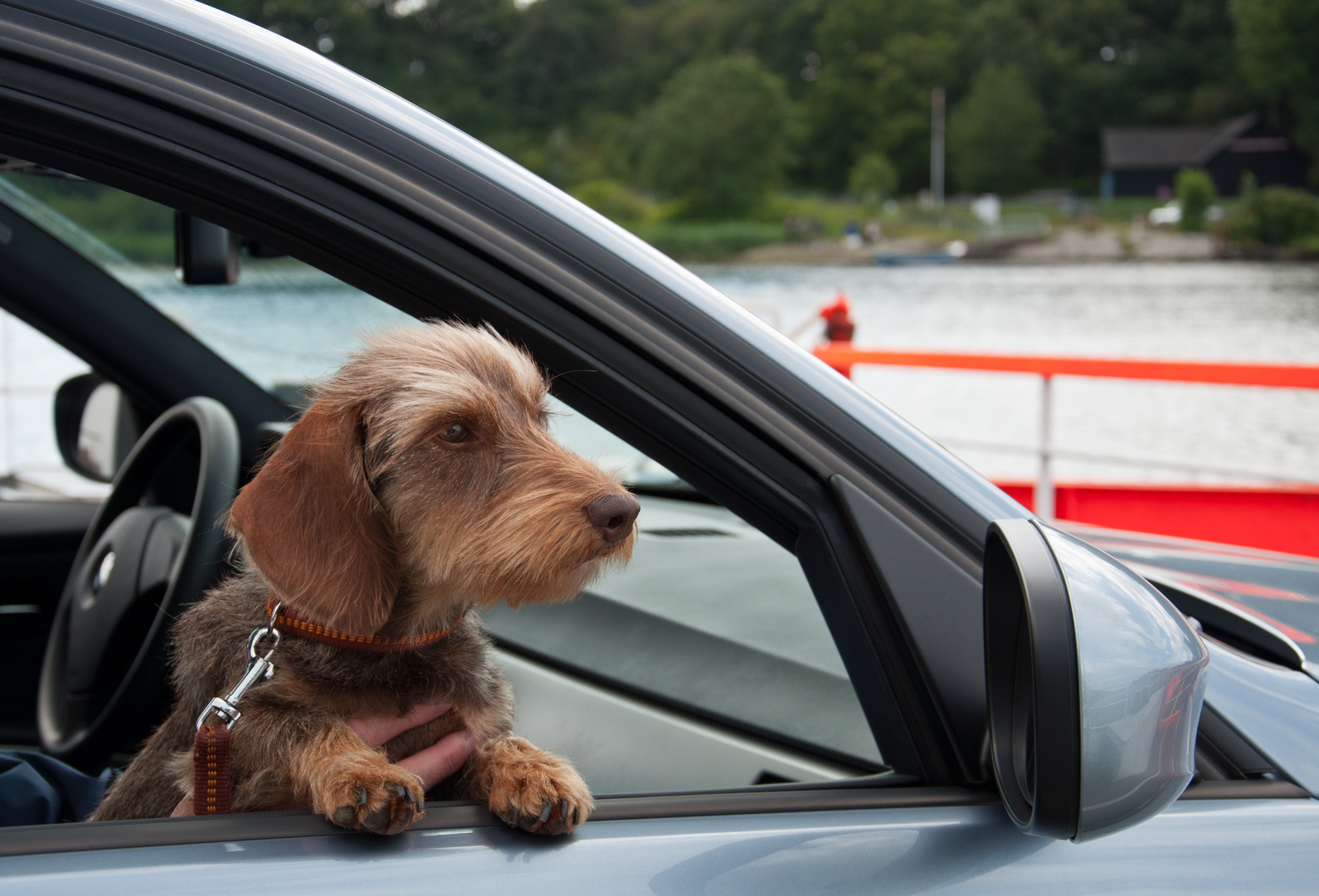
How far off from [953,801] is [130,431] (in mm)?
2685

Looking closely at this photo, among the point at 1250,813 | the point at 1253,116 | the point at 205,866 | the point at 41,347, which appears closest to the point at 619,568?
the point at 205,866

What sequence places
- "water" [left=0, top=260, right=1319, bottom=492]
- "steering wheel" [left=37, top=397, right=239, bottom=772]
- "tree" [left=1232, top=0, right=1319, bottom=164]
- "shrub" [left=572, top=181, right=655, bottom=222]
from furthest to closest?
"tree" [left=1232, top=0, right=1319, bottom=164] < "shrub" [left=572, top=181, right=655, bottom=222] < "water" [left=0, top=260, right=1319, bottom=492] < "steering wheel" [left=37, top=397, right=239, bottom=772]

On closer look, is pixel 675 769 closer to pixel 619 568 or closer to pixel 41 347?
pixel 619 568

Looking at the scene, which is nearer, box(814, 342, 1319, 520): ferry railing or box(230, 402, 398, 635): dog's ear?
box(230, 402, 398, 635): dog's ear

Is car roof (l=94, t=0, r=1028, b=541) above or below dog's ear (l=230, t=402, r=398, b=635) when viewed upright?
above

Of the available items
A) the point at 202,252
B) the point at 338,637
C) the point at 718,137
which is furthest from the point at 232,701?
the point at 718,137

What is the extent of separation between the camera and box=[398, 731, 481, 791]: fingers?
1381mm

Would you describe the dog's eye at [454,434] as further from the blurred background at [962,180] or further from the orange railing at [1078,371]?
the orange railing at [1078,371]

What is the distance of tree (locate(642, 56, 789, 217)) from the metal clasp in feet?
153

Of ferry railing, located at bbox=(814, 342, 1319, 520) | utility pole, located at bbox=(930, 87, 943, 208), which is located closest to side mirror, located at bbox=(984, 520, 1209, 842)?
ferry railing, located at bbox=(814, 342, 1319, 520)

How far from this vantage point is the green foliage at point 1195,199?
5256cm

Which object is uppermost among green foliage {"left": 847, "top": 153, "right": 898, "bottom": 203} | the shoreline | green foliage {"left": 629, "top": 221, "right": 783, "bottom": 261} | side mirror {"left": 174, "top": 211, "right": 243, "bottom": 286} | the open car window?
side mirror {"left": 174, "top": 211, "right": 243, "bottom": 286}

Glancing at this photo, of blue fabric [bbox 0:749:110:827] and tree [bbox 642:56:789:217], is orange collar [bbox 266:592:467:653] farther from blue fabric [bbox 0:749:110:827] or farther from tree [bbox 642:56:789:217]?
tree [bbox 642:56:789:217]

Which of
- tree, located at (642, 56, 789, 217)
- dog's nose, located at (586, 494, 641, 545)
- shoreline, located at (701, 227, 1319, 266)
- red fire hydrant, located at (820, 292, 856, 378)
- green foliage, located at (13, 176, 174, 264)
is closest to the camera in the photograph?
dog's nose, located at (586, 494, 641, 545)
